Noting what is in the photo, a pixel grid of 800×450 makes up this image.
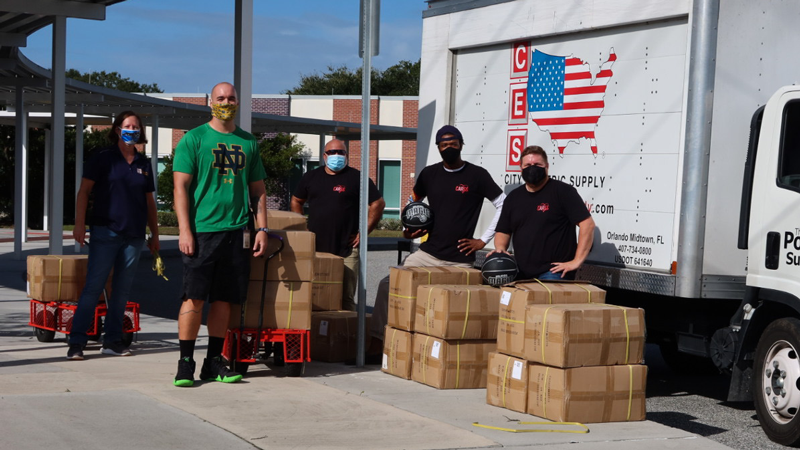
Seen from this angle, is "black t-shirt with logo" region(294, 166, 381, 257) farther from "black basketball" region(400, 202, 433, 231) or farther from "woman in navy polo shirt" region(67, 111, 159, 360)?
"woman in navy polo shirt" region(67, 111, 159, 360)

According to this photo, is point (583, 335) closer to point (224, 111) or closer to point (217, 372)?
point (217, 372)

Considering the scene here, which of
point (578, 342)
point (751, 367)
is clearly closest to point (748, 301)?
point (751, 367)

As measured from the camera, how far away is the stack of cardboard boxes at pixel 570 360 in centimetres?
657

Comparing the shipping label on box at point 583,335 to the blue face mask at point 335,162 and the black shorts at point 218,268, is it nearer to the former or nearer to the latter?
the black shorts at point 218,268

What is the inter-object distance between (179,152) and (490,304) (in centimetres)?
248

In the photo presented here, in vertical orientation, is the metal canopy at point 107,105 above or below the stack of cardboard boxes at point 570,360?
above

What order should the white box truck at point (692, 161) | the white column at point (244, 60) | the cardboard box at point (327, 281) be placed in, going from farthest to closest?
the white column at point (244, 60) → the cardboard box at point (327, 281) → the white box truck at point (692, 161)

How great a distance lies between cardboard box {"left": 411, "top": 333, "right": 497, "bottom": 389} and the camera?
7.70 m

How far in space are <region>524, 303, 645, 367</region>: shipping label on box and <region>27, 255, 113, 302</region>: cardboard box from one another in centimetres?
413

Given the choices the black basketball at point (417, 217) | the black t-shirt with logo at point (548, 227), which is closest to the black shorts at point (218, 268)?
the black basketball at point (417, 217)

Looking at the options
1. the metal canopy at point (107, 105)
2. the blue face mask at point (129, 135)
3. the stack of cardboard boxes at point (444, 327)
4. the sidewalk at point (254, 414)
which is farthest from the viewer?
the metal canopy at point (107, 105)

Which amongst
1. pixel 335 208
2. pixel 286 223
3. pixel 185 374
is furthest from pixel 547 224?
pixel 185 374

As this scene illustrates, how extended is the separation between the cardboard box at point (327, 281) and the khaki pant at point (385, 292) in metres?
0.45

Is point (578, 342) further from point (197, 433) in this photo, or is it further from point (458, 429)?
point (197, 433)
